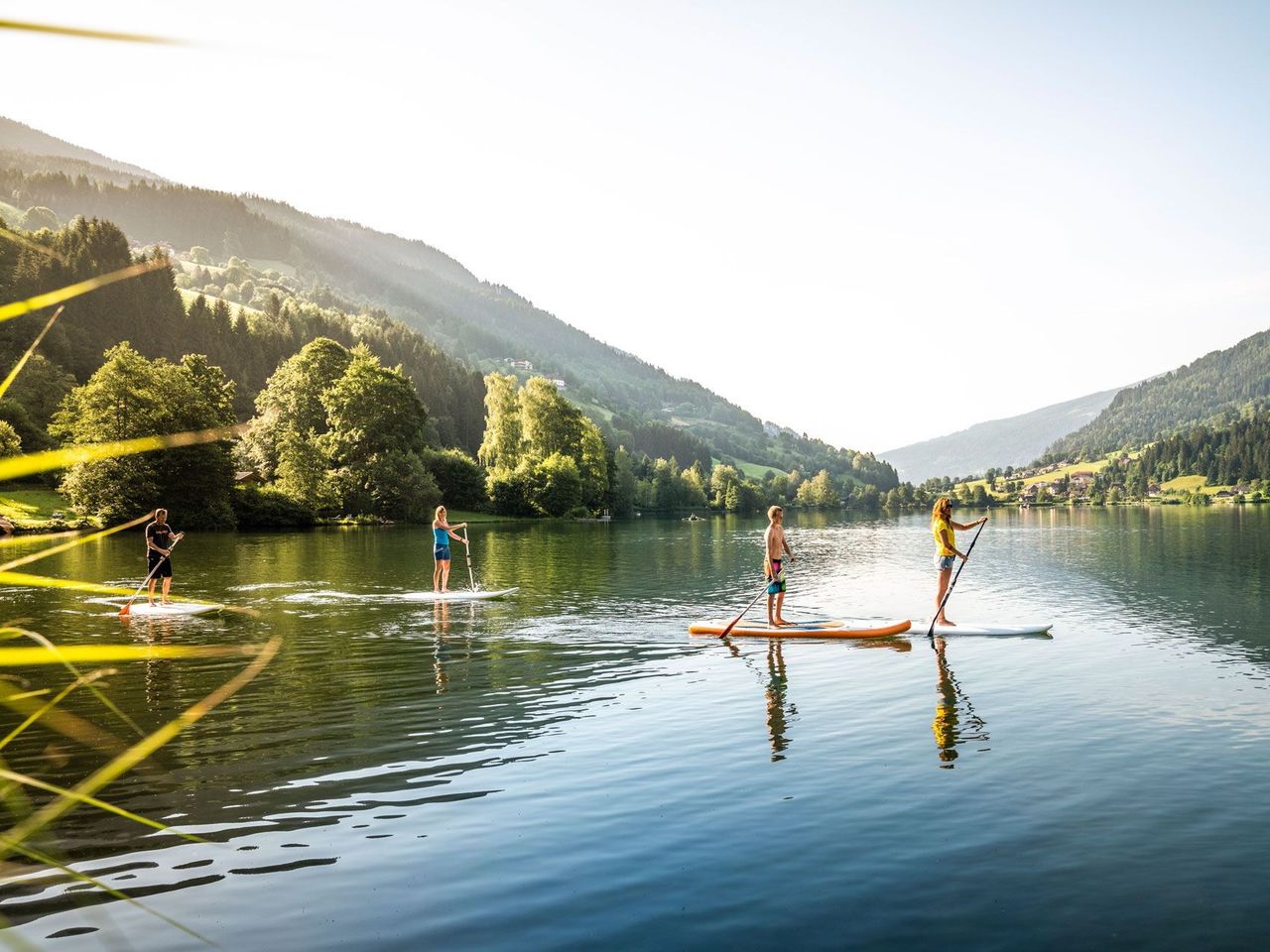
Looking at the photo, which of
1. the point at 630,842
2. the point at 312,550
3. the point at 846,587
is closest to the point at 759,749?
the point at 630,842

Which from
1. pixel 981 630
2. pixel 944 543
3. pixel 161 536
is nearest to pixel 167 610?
pixel 161 536

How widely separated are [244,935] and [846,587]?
36.6 m

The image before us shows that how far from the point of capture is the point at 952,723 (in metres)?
16.6

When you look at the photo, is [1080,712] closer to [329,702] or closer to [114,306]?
[329,702]

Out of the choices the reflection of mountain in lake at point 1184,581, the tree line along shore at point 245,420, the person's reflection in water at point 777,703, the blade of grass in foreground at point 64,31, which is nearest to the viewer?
the blade of grass in foreground at point 64,31

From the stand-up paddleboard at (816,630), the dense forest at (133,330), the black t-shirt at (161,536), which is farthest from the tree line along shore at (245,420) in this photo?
the stand-up paddleboard at (816,630)

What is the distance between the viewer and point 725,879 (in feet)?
32.3

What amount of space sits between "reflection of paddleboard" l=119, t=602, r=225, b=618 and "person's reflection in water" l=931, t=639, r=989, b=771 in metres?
21.1

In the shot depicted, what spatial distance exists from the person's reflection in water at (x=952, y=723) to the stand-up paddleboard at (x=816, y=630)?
5.36m

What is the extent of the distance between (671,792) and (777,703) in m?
5.88

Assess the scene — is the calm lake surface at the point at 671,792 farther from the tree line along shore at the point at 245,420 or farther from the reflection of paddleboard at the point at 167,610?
the tree line along shore at the point at 245,420

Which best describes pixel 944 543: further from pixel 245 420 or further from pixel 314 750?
pixel 245 420

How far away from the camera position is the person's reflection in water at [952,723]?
1492 centimetres

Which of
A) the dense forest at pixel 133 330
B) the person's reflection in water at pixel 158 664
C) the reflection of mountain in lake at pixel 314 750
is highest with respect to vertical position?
the dense forest at pixel 133 330
